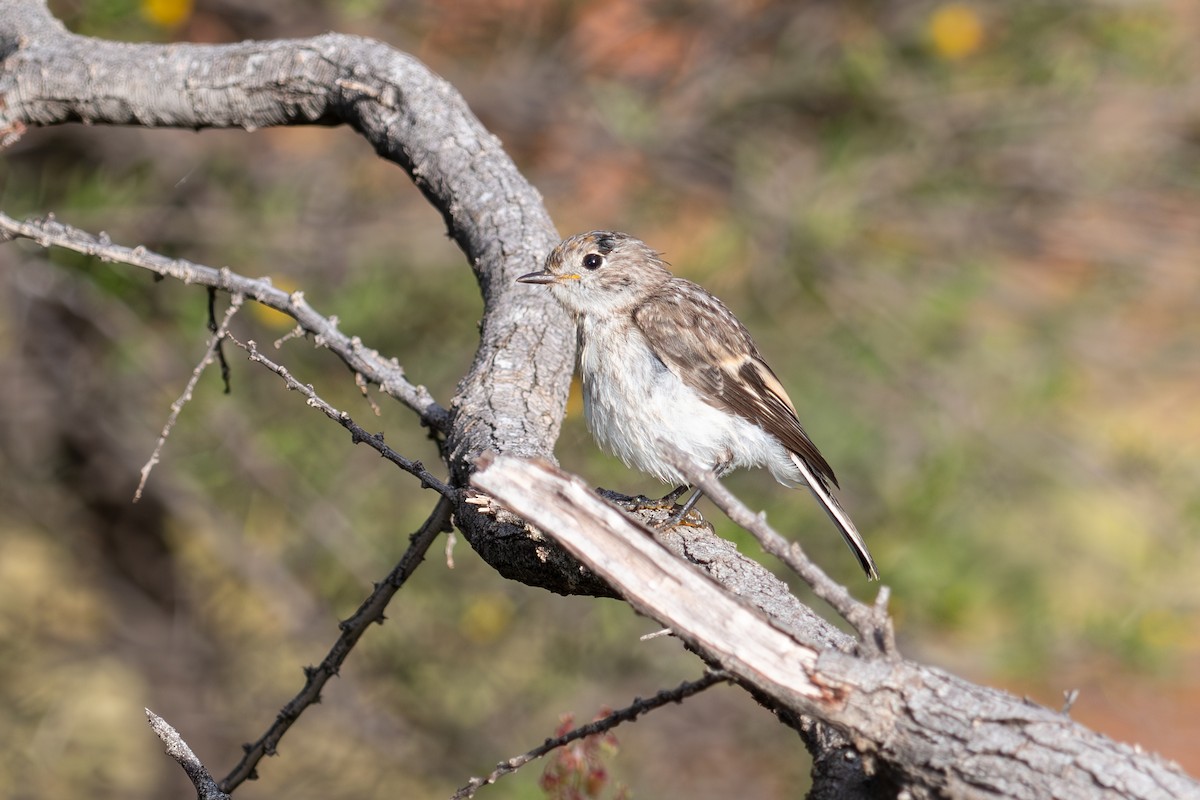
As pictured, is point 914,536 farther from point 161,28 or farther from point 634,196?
point 161,28

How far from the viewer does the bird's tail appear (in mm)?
3617

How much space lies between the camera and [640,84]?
7.30 m

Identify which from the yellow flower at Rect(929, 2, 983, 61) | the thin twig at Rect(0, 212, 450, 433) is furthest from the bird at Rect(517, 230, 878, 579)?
the yellow flower at Rect(929, 2, 983, 61)

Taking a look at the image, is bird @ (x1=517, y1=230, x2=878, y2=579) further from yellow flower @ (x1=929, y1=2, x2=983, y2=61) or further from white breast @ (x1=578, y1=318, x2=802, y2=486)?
yellow flower @ (x1=929, y1=2, x2=983, y2=61)

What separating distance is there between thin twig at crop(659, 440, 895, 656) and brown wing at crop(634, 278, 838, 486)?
1841 millimetres

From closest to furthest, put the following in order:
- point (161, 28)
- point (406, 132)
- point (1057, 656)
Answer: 1. point (406, 132)
2. point (161, 28)
3. point (1057, 656)

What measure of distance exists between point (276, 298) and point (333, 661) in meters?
0.93

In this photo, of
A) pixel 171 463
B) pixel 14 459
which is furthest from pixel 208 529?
pixel 14 459

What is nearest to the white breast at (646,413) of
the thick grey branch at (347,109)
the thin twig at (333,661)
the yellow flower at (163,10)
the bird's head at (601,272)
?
the bird's head at (601,272)

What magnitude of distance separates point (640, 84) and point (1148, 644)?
4.10 m

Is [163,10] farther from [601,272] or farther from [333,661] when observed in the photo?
[333,661]

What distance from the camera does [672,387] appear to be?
3770 mm

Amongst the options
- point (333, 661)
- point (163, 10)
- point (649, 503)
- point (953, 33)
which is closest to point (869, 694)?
point (333, 661)

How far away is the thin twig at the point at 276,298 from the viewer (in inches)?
121
